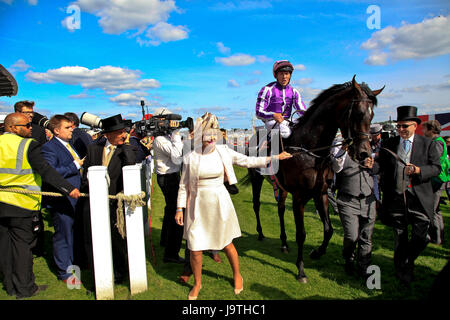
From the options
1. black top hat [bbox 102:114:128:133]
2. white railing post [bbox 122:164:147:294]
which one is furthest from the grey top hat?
black top hat [bbox 102:114:128:133]

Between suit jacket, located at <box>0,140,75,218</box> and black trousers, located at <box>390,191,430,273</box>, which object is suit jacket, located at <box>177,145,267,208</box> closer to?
suit jacket, located at <box>0,140,75,218</box>

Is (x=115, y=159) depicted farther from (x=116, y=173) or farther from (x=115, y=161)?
(x=116, y=173)

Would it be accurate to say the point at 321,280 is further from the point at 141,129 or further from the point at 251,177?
the point at 141,129

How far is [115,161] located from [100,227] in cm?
89

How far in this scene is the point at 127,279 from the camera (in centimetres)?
381

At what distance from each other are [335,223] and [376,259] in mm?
2227

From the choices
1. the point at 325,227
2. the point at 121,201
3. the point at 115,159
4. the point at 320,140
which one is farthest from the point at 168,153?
the point at 325,227

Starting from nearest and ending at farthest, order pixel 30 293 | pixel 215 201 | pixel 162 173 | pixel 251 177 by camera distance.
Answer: pixel 215 201 → pixel 30 293 → pixel 162 173 → pixel 251 177

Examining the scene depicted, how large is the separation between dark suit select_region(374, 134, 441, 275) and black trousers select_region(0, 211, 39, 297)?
4624mm

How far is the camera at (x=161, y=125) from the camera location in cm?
428

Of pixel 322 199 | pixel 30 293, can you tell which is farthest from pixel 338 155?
pixel 30 293

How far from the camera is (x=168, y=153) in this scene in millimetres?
4223

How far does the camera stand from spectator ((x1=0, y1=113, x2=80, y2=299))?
328 centimetres
